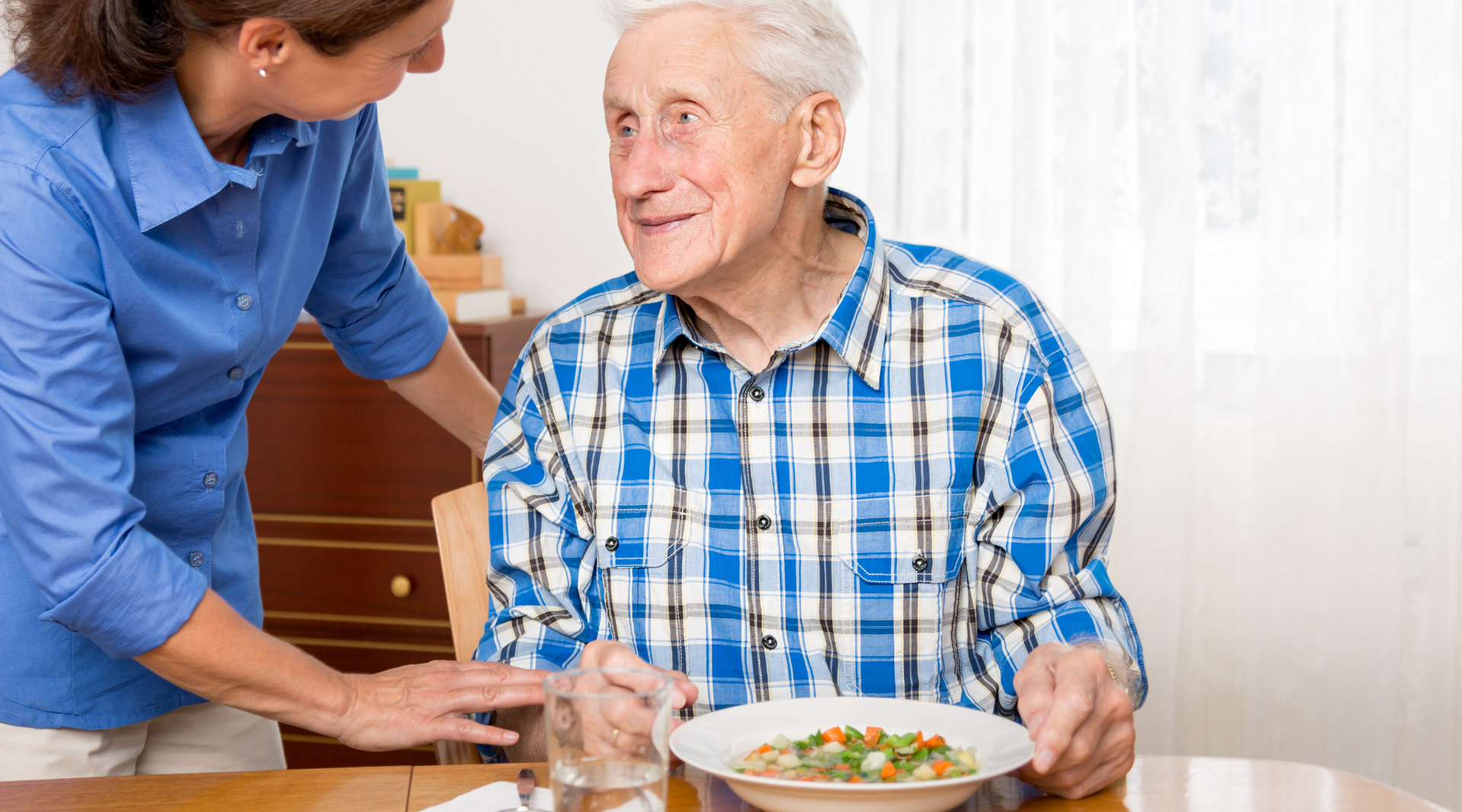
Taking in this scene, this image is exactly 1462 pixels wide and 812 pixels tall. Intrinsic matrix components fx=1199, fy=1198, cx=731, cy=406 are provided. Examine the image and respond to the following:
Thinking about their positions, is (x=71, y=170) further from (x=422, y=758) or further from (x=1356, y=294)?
(x=1356, y=294)

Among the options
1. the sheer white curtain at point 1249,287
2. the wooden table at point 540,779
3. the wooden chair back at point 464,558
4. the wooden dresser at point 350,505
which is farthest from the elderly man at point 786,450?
the sheer white curtain at point 1249,287

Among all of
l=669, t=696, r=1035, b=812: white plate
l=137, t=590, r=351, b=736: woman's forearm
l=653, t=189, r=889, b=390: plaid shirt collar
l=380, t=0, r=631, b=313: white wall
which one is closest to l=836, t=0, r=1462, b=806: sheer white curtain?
l=380, t=0, r=631, b=313: white wall

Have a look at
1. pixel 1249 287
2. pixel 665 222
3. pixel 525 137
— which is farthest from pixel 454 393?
pixel 1249 287

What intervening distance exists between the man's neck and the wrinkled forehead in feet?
0.55

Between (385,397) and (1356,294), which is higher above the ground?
(1356,294)

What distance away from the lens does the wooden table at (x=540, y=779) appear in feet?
3.43

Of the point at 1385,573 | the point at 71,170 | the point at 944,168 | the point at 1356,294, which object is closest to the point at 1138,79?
the point at 944,168

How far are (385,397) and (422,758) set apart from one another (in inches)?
33.4

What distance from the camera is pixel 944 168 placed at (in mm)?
2893

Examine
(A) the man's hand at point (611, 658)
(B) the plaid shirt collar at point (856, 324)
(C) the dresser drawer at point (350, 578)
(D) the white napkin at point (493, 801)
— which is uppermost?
(B) the plaid shirt collar at point (856, 324)

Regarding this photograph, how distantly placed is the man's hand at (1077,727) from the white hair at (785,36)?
2.37 feet

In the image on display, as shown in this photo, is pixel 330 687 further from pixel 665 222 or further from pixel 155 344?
pixel 665 222

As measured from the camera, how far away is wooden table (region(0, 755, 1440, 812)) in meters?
1.04

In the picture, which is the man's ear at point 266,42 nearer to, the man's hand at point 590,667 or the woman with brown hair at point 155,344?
the woman with brown hair at point 155,344
